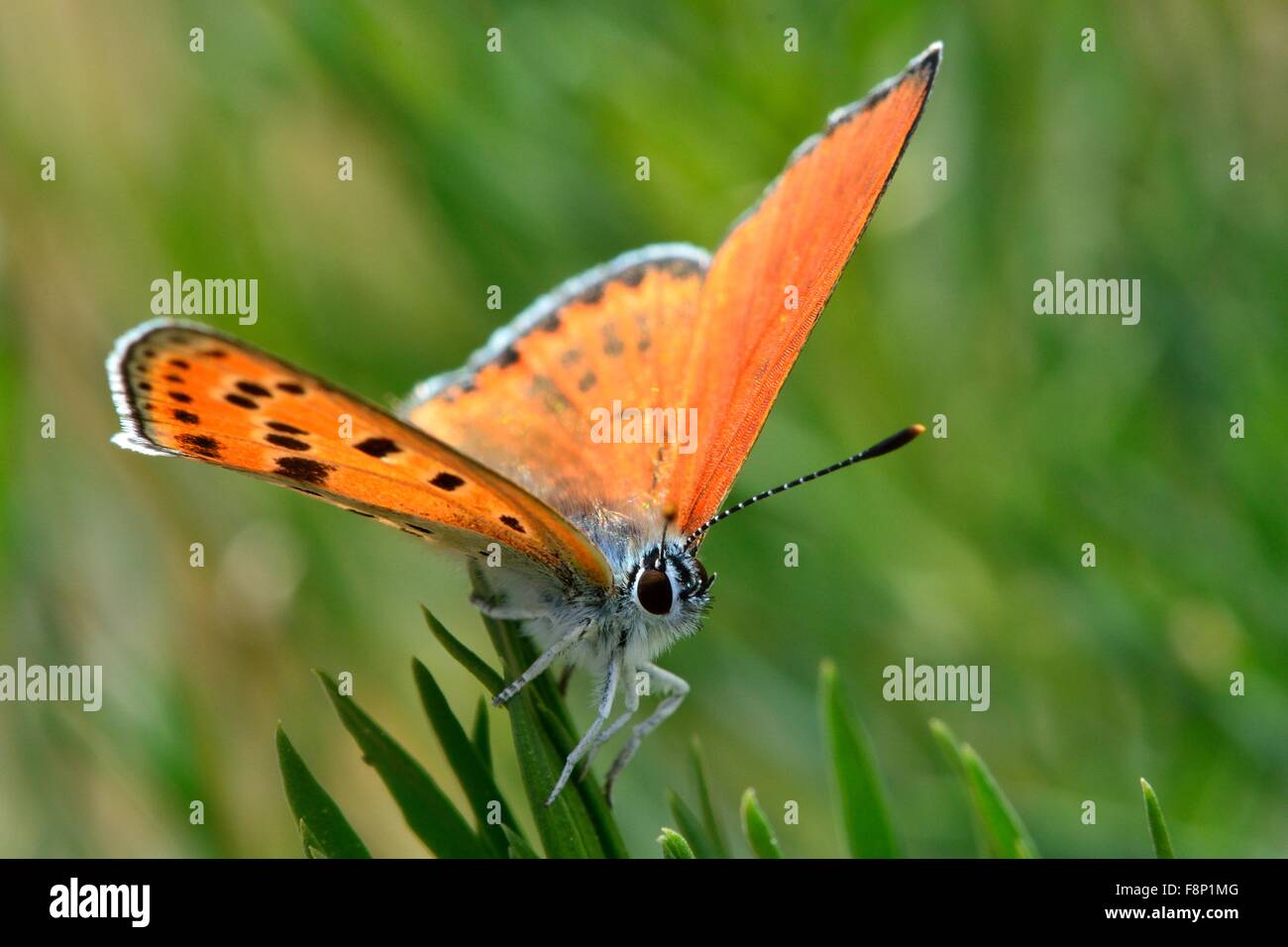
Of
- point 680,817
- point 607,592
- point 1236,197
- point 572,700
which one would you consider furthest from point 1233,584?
point 572,700

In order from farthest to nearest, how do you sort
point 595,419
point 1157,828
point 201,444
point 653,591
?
point 595,419 < point 653,591 < point 201,444 < point 1157,828

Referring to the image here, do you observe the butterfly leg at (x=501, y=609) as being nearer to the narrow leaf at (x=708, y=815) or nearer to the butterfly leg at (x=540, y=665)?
the butterfly leg at (x=540, y=665)

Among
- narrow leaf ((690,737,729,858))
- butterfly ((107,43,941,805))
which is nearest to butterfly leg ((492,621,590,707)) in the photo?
butterfly ((107,43,941,805))

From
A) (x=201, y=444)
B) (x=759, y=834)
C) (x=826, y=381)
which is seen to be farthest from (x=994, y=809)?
(x=826, y=381)

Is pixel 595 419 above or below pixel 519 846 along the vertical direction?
above

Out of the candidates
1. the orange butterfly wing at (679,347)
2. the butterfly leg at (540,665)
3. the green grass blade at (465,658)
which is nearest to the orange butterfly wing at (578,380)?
the orange butterfly wing at (679,347)

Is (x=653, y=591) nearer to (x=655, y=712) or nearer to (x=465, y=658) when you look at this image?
(x=655, y=712)
